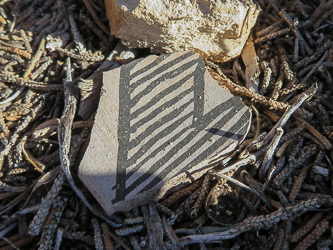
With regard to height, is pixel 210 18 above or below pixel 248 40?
above

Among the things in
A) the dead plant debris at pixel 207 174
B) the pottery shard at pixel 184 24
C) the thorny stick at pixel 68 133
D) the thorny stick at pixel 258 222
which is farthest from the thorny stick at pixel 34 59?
the thorny stick at pixel 258 222

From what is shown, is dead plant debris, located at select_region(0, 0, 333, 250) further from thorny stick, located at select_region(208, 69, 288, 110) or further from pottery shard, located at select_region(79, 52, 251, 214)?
pottery shard, located at select_region(79, 52, 251, 214)

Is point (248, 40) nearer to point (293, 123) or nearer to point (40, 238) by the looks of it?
point (293, 123)

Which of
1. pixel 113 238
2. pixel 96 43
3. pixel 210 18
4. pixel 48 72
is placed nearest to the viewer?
pixel 113 238

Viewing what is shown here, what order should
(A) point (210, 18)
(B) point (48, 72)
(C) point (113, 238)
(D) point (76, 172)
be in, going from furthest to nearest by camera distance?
1. (B) point (48, 72)
2. (A) point (210, 18)
3. (D) point (76, 172)
4. (C) point (113, 238)

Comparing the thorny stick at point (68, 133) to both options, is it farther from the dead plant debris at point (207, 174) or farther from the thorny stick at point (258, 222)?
the thorny stick at point (258, 222)

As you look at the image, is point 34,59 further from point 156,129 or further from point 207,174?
point 207,174

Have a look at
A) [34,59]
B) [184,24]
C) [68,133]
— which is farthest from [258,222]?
[34,59]

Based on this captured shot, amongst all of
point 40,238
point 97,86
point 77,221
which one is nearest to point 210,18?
point 97,86
